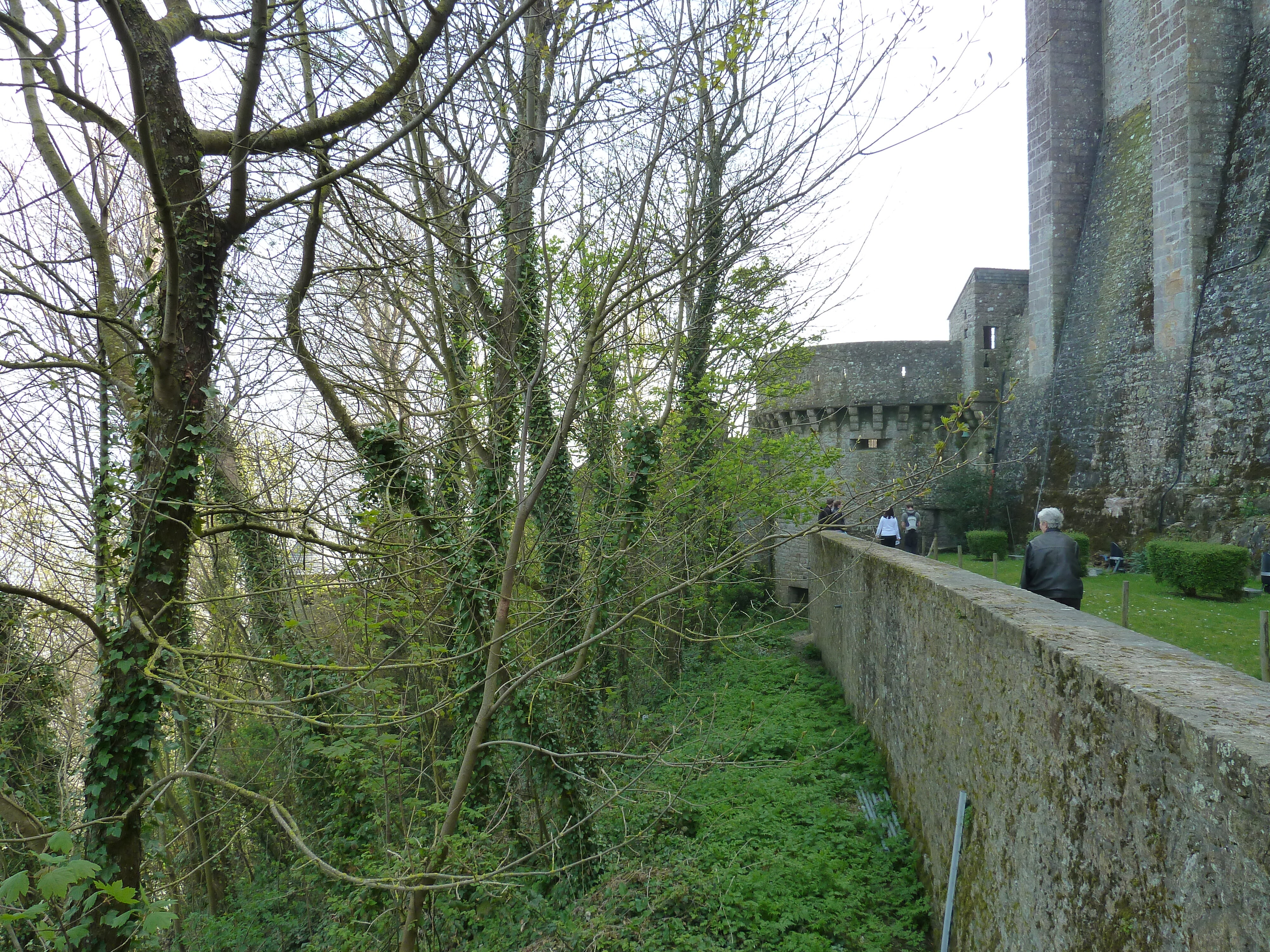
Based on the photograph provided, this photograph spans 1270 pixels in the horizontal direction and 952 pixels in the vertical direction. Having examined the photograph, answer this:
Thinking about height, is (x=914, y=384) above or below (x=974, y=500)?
above

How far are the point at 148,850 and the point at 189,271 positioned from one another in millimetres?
5230

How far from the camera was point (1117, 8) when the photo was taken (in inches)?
688

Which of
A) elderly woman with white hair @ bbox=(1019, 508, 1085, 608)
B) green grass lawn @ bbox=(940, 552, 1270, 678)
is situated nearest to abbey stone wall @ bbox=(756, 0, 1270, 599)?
green grass lawn @ bbox=(940, 552, 1270, 678)

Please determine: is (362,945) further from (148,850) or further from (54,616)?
(54,616)

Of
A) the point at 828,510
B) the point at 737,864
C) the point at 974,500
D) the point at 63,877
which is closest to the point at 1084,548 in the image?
the point at 974,500

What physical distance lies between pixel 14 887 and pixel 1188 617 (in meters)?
11.7

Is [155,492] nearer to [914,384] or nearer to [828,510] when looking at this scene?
[828,510]

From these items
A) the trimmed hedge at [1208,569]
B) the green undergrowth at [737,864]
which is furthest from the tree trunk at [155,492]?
the trimmed hedge at [1208,569]

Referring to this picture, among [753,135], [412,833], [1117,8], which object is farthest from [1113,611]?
[1117,8]

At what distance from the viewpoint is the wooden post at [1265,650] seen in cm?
614

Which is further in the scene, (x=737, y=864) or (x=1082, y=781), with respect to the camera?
(x=737, y=864)

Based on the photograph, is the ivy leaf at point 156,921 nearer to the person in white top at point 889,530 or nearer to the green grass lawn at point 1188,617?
the green grass lawn at point 1188,617

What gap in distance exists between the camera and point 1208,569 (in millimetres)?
10867

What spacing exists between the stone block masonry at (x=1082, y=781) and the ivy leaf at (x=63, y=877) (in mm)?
2739
